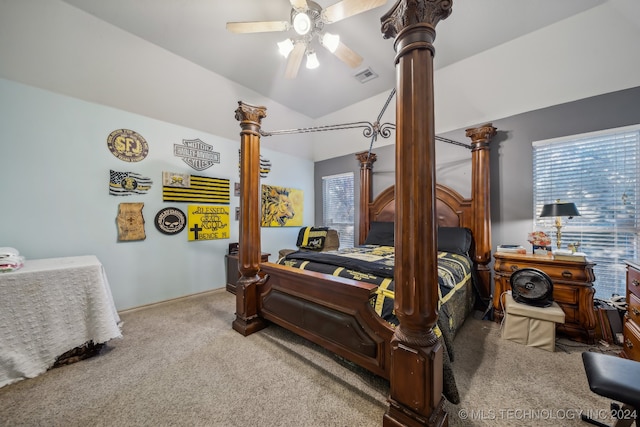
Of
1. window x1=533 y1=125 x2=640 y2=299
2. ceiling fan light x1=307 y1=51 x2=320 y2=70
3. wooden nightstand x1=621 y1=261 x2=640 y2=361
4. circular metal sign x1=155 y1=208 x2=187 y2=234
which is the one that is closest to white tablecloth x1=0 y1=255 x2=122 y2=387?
circular metal sign x1=155 y1=208 x2=187 y2=234

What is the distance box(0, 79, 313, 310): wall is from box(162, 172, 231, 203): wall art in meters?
0.09

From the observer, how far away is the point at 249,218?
223 centimetres

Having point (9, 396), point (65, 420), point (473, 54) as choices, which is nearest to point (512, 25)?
point (473, 54)

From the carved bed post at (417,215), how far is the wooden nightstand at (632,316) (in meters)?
1.57

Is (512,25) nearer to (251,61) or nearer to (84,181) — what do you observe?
(251,61)

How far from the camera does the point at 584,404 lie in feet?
4.50

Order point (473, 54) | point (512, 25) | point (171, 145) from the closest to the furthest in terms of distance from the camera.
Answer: point (512, 25)
point (473, 54)
point (171, 145)

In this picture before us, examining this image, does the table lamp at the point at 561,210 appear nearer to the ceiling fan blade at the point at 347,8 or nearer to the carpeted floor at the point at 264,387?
the carpeted floor at the point at 264,387

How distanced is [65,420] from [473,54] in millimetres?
4943

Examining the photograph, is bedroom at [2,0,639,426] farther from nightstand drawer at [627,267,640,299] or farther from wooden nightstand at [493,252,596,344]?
nightstand drawer at [627,267,640,299]

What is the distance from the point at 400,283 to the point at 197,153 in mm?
3388

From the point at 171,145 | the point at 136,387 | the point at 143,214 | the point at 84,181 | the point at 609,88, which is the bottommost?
the point at 136,387

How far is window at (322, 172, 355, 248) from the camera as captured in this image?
14.8ft

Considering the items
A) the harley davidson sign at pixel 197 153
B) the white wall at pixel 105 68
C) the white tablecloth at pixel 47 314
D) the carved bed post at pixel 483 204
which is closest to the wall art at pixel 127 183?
the harley davidson sign at pixel 197 153
